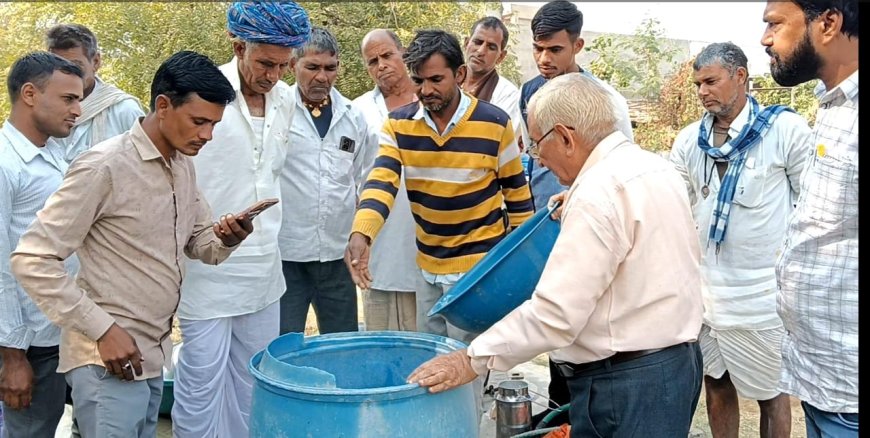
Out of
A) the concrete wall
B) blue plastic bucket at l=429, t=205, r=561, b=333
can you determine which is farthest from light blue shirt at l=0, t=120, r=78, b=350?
the concrete wall

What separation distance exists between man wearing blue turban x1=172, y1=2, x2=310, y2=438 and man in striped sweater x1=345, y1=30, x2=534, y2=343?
0.44 m

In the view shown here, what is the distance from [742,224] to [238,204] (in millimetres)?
2177

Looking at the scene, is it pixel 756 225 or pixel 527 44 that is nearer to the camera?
pixel 756 225

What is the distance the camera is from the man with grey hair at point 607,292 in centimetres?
196

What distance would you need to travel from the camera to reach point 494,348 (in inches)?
79.7

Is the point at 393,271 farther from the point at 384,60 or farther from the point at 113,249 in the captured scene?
the point at 113,249

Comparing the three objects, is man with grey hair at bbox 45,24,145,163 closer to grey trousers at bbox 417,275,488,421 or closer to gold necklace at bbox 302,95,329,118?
gold necklace at bbox 302,95,329,118

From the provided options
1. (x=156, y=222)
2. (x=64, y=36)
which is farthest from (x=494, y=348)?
(x=64, y=36)

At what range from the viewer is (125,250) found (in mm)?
2273

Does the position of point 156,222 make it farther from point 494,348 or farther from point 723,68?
point 723,68

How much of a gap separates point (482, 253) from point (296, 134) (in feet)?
3.32

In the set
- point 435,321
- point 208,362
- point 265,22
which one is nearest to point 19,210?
point 208,362

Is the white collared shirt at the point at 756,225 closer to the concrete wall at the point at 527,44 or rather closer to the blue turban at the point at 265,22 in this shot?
the blue turban at the point at 265,22

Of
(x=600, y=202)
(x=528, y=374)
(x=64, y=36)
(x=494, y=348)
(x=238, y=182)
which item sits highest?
(x=64, y=36)
